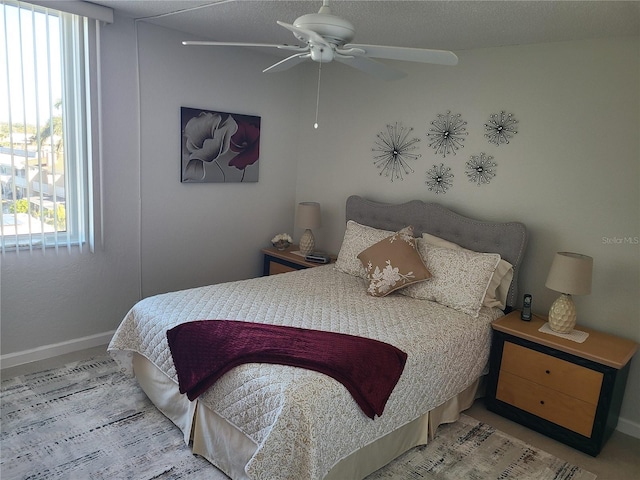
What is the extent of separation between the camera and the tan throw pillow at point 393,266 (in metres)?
3.13

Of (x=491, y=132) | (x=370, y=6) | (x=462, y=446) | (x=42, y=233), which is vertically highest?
(x=370, y=6)

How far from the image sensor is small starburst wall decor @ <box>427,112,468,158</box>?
3479 mm

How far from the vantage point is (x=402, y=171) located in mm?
3844

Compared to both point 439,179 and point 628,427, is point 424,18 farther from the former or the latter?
point 628,427

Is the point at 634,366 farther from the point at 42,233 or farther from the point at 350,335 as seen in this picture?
the point at 42,233

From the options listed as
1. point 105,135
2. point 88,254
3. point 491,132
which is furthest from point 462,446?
point 105,135

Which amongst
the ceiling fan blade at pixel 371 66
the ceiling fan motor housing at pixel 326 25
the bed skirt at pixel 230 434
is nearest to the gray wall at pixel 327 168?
the bed skirt at pixel 230 434

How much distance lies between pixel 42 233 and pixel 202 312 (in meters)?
1.33

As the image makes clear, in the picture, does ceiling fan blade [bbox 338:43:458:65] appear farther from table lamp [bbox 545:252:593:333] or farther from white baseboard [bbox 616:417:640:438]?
white baseboard [bbox 616:417:640:438]

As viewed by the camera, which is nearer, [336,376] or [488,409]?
[336,376]

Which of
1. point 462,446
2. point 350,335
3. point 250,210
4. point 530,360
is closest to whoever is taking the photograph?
point 350,335

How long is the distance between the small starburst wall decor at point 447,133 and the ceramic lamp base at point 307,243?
1.35 m

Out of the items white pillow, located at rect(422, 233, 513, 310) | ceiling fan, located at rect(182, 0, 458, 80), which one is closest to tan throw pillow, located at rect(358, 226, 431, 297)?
white pillow, located at rect(422, 233, 513, 310)

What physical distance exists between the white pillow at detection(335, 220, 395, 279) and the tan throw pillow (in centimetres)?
23
